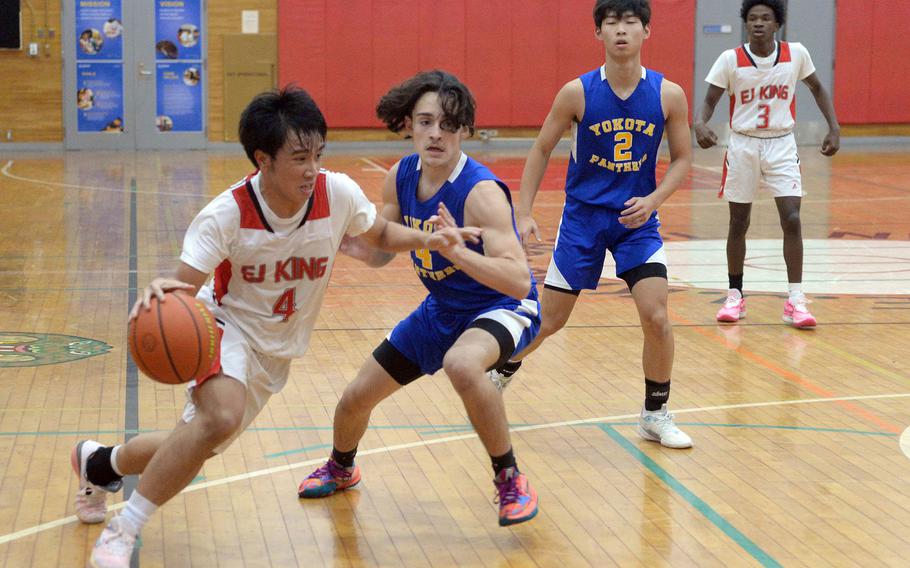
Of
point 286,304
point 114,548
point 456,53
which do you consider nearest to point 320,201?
point 286,304

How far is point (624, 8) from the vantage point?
5242mm

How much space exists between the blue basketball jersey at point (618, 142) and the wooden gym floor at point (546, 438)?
3.27ft

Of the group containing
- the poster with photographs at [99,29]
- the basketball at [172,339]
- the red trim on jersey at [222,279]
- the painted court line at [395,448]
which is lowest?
the painted court line at [395,448]

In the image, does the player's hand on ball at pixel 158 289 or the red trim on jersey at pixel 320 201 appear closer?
the player's hand on ball at pixel 158 289

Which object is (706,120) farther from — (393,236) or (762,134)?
(393,236)

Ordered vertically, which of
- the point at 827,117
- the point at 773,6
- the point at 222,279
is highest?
the point at 773,6

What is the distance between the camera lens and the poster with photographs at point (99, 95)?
1975 centimetres

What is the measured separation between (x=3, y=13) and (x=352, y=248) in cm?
1671

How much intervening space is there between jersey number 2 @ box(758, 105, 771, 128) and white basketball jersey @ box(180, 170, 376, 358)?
→ 13.9 feet

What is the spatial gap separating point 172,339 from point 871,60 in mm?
20190

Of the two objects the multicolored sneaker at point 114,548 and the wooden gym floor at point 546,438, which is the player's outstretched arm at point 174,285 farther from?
the wooden gym floor at point 546,438

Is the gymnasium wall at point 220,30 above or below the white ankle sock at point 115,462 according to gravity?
above

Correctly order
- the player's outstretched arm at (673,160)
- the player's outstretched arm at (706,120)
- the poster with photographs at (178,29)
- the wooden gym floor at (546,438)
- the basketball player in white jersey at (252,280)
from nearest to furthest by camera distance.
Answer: the basketball player in white jersey at (252,280), the wooden gym floor at (546,438), the player's outstretched arm at (673,160), the player's outstretched arm at (706,120), the poster with photographs at (178,29)

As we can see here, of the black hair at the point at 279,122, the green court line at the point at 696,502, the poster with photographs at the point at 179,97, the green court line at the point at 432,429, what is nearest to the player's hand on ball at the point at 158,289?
the black hair at the point at 279,122
